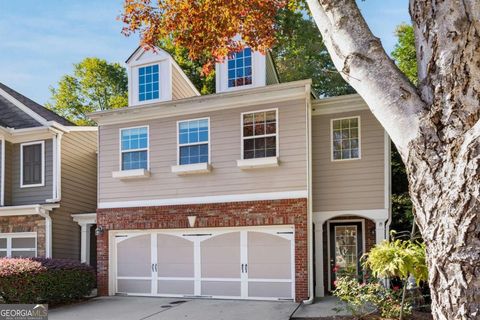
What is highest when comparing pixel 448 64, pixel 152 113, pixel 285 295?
pixel 152 113

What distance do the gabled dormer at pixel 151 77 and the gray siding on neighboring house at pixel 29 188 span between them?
136 inches

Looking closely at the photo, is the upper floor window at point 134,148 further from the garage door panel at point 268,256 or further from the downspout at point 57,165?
the garage door panel at point 268,256

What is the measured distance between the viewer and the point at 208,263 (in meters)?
11.7

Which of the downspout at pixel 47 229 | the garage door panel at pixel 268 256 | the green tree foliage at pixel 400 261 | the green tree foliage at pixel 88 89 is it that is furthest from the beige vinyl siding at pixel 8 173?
the green tree foliage at pixel 88 89

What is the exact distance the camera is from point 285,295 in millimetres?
10859

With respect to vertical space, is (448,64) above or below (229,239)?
above

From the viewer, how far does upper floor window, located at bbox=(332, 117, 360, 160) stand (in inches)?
450

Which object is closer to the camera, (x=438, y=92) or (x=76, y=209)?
(x=438, y=92)

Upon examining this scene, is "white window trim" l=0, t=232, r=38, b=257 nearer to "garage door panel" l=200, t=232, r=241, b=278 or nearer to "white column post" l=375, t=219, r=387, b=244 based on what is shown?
"garage door panel" l=200, t=232, r=241, b=278

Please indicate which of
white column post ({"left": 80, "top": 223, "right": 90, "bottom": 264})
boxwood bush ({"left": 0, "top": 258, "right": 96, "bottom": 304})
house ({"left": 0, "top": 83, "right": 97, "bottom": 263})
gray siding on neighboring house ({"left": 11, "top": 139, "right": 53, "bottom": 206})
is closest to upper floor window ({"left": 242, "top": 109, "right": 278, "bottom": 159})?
boxwood bush ({"left": 0, "top": 258, "right": 96, "bottom": 304})

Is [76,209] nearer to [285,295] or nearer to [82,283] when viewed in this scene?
[82,283]

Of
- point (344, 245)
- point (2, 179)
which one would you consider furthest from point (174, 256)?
point (2, 179)

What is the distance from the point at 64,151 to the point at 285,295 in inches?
329

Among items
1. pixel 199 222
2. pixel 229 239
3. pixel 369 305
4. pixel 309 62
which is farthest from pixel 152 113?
pixel 309 62
